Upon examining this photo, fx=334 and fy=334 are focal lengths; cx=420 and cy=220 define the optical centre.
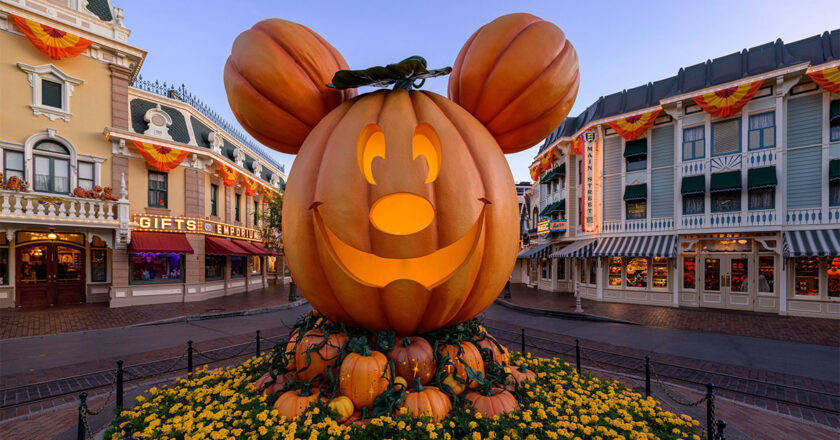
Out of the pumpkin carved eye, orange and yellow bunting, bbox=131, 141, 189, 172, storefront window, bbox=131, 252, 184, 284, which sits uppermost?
orange and yellow bunting, bbox=131, 141, 189, 172

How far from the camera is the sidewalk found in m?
10.1

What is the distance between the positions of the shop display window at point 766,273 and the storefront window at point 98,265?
29.0 m

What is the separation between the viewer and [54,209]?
40.8ft

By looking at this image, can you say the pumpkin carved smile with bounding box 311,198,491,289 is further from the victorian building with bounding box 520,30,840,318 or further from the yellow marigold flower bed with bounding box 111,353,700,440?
the victorian building with bounding box 520,30,840,318

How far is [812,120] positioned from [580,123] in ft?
32.1

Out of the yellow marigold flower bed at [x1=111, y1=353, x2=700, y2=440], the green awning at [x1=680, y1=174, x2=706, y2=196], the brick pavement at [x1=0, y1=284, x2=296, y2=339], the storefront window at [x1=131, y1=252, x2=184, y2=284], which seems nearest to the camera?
the yellow marigold flower bed at [x1=111, y1=353, x2=700, y2=440]

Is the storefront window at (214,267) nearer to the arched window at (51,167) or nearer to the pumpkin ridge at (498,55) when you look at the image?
the arched window at (51,167)

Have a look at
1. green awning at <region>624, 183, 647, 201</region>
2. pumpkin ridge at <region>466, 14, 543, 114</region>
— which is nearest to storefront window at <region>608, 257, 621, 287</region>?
green awning at <region>624, 183, 647, 201</region>

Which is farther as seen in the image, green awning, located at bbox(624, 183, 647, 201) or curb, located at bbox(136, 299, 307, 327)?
green awning, located at bbox(624, 183, 647, 201)

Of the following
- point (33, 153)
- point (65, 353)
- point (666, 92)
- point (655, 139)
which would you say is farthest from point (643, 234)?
point (33, 153)

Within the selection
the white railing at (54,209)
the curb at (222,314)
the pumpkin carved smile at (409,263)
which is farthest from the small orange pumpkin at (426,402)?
the white railing at (54,209)

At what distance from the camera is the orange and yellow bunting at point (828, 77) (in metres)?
12.3

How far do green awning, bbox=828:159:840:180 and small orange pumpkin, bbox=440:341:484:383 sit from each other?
57.9 ft

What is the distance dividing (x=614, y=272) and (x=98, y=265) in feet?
82.2
